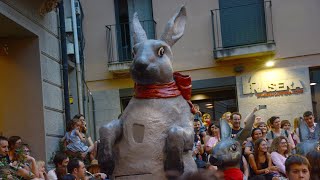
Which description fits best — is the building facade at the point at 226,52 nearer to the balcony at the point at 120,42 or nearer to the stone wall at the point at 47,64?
the balcony at the point at 120,42

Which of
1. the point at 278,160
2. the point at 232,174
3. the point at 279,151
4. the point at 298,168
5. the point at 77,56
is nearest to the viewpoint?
the point at 298,168

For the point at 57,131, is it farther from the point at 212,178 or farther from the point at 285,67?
the point at 212,178

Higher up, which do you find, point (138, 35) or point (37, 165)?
point (138, 35)

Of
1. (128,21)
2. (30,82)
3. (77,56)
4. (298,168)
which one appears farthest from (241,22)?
(298,168)

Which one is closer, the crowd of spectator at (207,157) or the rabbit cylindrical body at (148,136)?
the crowd of spectator at (207,157)

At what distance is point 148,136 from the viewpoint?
6.20 metres

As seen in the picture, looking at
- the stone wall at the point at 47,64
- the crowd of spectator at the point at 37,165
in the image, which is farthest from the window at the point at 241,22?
the crowd of spectator at the point at 37,165

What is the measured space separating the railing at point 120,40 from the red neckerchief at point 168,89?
11.6 m

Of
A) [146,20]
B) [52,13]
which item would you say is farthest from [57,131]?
[146,20]

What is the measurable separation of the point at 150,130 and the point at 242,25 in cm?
1200

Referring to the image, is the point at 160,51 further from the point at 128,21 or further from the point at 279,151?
the point at 128,21

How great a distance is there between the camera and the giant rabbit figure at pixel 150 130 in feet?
20.1

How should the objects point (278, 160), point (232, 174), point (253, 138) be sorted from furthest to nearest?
point (253, 138)
point (278, 160)
point (232, 174)

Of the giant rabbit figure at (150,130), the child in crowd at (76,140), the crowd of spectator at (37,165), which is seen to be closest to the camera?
the giant rabbit figure at (150,130)
